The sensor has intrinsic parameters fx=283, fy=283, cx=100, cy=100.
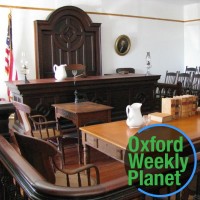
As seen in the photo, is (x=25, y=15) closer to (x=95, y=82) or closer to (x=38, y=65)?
(x=38, y=65)

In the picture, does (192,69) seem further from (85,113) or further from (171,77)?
(85,113)

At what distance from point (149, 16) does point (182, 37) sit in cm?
139

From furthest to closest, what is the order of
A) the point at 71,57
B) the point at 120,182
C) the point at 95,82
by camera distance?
1. the point at 71,57
2. the point at 95,82
3. the point at 120,182

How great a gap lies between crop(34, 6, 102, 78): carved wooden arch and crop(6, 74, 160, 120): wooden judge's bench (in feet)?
3.81

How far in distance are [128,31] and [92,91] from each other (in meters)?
2.98

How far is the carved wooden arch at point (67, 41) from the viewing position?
5.70 meters

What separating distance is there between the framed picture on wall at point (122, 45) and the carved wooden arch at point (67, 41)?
0.59 metres

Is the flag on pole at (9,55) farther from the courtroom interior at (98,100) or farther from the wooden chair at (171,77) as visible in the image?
the wooden chair at (171,77)

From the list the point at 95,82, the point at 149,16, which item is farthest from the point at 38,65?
the point at 149,16

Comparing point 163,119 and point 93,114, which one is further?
point 93,114

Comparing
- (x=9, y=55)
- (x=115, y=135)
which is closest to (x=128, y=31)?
(x=9, y=55)

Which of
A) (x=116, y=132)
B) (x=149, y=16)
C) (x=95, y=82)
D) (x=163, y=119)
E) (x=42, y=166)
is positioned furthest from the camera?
(x=149, y=16)

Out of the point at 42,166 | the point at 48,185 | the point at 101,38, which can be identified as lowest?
the point at 42,166

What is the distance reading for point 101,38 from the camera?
658cm
